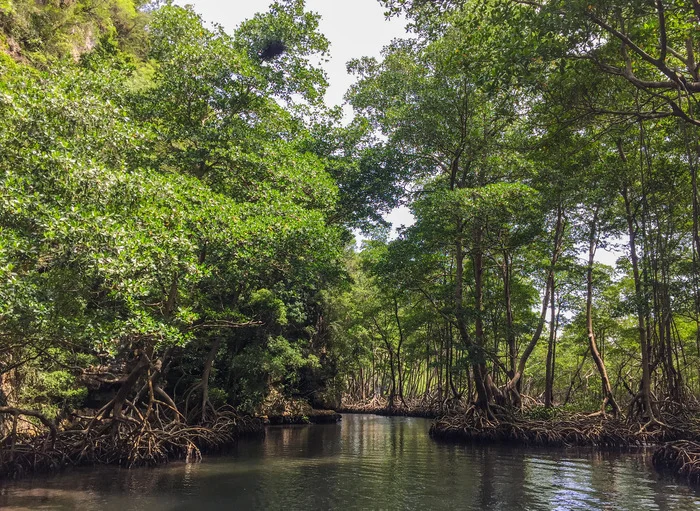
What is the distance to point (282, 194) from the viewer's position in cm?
1345

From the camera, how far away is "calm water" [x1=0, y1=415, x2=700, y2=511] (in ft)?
30.5

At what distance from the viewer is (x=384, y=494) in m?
10.3

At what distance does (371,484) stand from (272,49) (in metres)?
12.9

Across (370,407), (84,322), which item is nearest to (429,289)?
(84,322)

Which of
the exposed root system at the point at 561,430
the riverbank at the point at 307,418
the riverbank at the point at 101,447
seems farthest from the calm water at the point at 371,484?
the riverbank at the point at 307,418

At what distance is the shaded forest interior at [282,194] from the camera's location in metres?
8.27

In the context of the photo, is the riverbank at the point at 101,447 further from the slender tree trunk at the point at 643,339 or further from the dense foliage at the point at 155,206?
the slender tree trunk at the point at 643,339

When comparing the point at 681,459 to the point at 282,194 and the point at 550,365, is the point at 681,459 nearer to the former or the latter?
the point at 550,365

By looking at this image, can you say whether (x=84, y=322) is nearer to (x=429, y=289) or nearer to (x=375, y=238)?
(x=429, y=289)

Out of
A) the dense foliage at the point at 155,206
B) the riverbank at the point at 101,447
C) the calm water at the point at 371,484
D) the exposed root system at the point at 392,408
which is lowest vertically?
the exposed root system at the point at 392,408

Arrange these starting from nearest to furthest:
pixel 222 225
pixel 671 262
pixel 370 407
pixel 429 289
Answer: pixel 222 225
pixel 671 262
pixel 429 289
pixel 370 407

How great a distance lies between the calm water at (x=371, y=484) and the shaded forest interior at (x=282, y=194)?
1.64 metres

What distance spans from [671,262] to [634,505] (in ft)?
33.5

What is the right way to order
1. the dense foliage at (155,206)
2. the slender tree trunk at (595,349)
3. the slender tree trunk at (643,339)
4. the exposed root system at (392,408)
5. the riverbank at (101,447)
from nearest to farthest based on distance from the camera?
the dense foliage at (155,206), the riverbank at (101,447), the slender tree trunk at (643,339), the slender tree trunk at (595,349), the exposed root system at (392,408)
